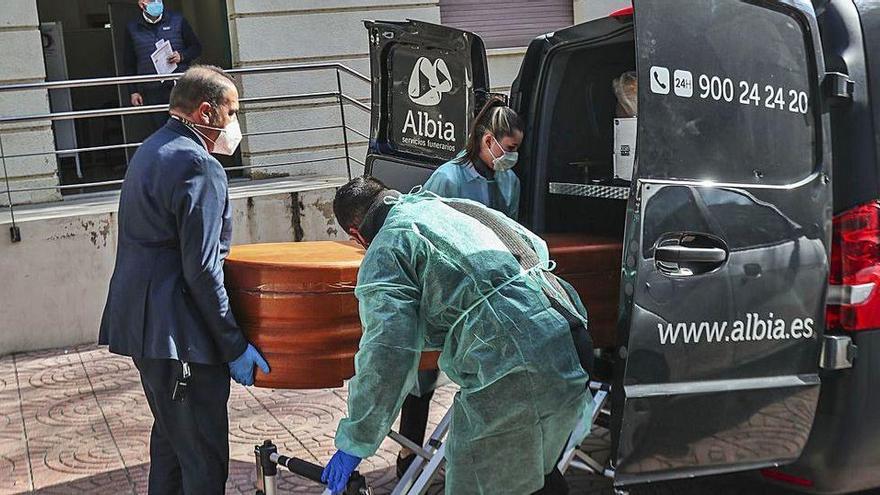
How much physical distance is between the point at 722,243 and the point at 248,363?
1587 millimetres

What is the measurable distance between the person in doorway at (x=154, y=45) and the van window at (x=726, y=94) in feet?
20.5

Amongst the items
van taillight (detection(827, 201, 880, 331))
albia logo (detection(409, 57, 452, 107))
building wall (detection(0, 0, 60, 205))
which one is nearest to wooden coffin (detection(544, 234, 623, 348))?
van taillight (detection(827, 201, 880, 331))

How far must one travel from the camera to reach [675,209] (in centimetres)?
295

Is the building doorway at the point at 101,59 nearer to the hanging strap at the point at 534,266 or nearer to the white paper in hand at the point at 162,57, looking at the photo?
the white paper in hand at the point at 162,57

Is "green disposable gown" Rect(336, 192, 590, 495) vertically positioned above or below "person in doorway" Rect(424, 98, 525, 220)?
below

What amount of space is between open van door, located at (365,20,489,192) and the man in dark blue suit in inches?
52.7

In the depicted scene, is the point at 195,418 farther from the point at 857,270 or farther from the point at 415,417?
the point at 857,270

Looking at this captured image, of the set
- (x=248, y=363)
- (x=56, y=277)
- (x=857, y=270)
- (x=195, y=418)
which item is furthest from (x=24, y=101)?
(x=857, y=270)

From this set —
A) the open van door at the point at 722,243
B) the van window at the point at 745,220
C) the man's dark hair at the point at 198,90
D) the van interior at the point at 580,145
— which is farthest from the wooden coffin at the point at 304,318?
the van interior at the point at 580,145

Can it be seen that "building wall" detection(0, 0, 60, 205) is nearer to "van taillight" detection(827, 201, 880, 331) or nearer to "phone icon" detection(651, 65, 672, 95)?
"phone icon" detection(651, 65, 672, 95)

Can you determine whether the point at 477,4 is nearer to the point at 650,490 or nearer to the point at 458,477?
the point at 650,490

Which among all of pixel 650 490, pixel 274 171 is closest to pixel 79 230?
pixel 274 171

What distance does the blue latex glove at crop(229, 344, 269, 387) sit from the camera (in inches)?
127

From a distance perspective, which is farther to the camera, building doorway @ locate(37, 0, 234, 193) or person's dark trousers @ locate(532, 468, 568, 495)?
building doorway @ locate(37, 0, 234, 193)
